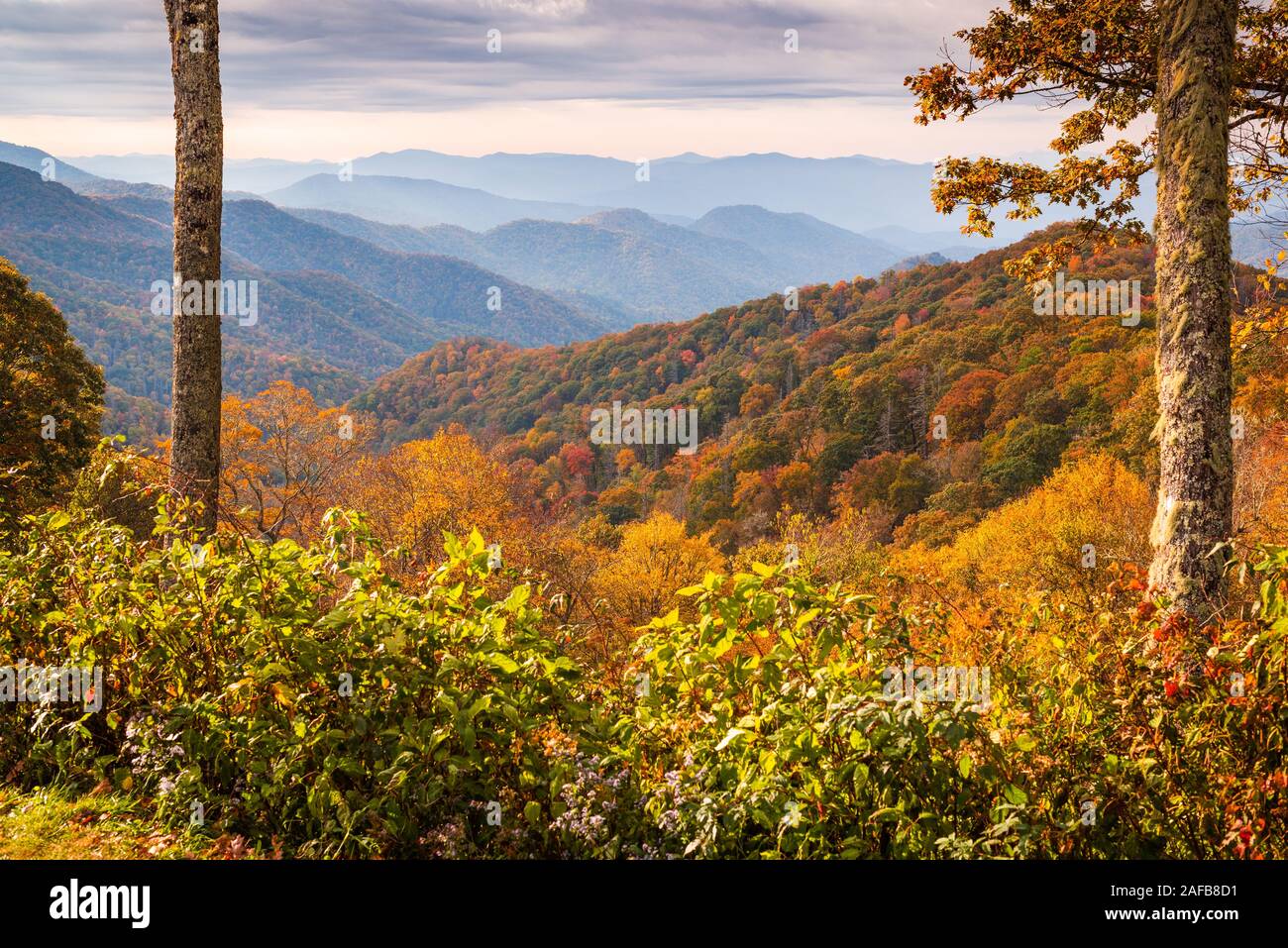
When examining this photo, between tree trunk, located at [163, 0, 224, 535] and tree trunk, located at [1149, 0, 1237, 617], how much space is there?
17.7 feet

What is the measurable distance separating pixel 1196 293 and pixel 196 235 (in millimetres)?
5745

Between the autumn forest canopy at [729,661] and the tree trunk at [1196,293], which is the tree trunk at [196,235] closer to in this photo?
the autumn forest canopy at [729,661]

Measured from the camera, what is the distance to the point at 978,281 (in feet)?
275

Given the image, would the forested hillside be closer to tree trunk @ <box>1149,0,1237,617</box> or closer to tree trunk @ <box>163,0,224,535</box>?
tree trunk @ <box>1149,0,1237,617</box>

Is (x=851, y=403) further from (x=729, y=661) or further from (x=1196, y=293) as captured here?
(x=729, y=661)

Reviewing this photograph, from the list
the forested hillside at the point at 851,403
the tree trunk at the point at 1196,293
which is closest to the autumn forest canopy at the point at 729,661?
the tree trunk at the point at 1196,293

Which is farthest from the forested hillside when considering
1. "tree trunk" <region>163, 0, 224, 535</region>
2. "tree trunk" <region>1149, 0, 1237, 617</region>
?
"tree trunk" <region>163, 0, 224, 535</region>

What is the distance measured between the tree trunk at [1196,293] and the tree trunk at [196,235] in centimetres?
539

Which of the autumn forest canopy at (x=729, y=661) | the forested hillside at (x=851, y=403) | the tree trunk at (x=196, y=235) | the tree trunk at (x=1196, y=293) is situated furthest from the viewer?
the forested hillside at (x=851, y=403)

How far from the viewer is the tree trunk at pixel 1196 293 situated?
189 inches

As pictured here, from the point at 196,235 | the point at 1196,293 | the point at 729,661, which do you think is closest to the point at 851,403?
the point at 1196,293

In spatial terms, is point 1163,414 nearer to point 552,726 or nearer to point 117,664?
point 552,726

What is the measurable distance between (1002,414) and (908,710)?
5339cm
